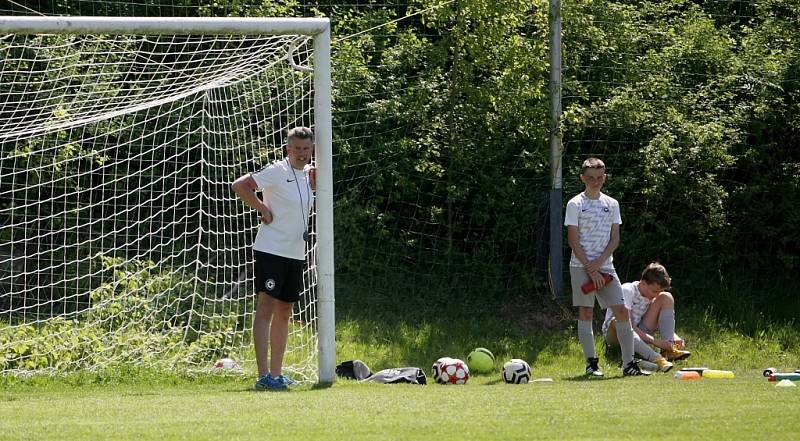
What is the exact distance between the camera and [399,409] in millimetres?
6477

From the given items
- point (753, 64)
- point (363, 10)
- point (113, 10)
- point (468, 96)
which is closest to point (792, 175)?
point (753, 64)

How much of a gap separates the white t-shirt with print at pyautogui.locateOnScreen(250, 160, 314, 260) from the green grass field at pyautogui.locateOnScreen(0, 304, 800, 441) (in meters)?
0.95

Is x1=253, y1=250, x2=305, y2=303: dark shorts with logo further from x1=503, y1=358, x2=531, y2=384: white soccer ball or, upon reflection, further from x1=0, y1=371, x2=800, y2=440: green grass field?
x1=503, y1=358, x2=531, y2=384: white soccer ball

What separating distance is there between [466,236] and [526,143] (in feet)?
3.81

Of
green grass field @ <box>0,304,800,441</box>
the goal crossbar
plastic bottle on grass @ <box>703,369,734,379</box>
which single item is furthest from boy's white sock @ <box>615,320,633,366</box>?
the goal crossbar

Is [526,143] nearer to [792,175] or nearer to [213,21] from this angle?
[792,175]

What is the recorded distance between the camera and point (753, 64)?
43.3ft

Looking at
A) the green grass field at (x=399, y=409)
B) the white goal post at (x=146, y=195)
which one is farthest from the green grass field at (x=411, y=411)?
the white goal post at (x=146, y=195)

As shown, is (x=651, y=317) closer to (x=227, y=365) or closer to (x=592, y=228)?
(x=592, y=228)

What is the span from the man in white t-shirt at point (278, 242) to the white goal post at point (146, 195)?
10.1 inches

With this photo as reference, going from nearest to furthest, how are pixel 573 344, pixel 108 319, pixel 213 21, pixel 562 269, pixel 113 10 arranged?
pixel 213 21, pixel 108 319, pixel 573 344, pixel 562 269, pixel 113 10

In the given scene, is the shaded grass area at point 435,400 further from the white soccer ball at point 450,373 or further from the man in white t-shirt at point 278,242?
the man in white t-shirt at point 278,242

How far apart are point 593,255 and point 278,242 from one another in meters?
2.66

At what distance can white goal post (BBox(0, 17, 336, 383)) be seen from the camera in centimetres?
921
